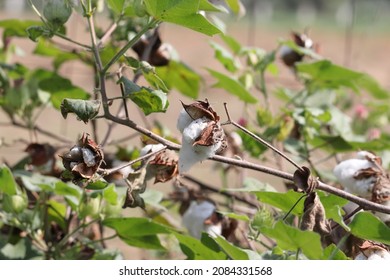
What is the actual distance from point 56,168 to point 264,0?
20.9 m

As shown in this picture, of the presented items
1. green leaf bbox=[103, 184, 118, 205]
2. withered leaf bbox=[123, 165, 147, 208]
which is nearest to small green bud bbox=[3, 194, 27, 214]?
green leaf bbox=[103, 184, 118, 205]

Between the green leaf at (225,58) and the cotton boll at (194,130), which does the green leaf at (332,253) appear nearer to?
the cotton boll at (194,130)

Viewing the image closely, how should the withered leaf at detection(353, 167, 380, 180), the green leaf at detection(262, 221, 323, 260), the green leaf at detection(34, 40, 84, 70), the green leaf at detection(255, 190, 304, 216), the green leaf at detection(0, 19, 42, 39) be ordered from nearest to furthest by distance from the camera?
the green leaf at detection(262, 221, 323, 260)
the green leaf at detection(255, 190, 304, 216)
the withered leaf at detection(353, 167, 380, 180)
the green leaf at detection(0, 19, 42, 39)
the green leaf at detection(34, 40, 84, 70)

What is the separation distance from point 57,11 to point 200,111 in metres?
0.21

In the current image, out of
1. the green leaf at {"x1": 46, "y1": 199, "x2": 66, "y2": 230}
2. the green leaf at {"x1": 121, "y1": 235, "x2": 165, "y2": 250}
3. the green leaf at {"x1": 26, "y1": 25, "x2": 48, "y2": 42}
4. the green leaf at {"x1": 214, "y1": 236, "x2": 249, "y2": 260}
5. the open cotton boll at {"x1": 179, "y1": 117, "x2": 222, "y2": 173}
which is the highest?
the green leaf at {"x1": 26, "y1": 25, "x2": 48, "y2": 42}

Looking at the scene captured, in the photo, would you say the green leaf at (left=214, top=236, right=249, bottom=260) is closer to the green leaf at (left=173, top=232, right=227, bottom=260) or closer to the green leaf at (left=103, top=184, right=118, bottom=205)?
Answer: the green leaf at (left=173, top=232, right=227, bottom=260)

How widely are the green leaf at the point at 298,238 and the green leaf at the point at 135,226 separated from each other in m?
0.28

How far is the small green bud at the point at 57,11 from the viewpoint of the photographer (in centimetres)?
86

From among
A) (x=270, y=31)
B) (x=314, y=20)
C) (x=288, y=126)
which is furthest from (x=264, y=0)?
(x=288, y=126)

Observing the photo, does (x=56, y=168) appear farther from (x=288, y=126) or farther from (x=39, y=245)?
(x=288, y=126)

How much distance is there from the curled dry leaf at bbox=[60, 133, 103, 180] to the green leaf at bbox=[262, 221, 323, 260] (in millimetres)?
163

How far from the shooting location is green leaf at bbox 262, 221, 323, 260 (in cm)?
70

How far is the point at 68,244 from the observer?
1.18 meters

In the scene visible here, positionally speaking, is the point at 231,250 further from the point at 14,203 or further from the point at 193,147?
the point at 14,203
